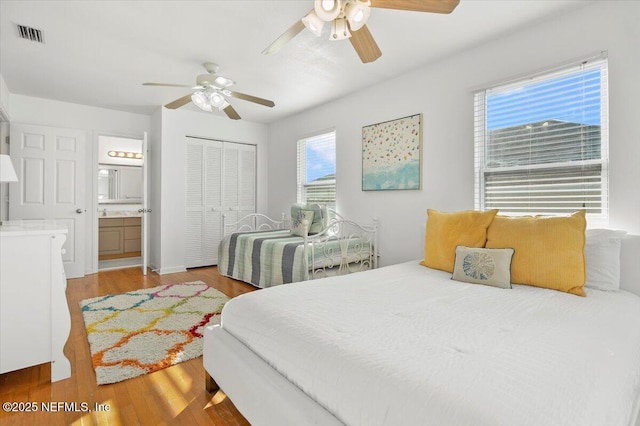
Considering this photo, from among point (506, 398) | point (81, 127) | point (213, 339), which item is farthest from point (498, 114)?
point (81, 127)

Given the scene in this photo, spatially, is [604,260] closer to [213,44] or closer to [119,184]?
[213,44]

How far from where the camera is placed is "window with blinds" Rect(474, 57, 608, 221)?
2229mm

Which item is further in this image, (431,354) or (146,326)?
(146,326)

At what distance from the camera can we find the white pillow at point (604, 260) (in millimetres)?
1900

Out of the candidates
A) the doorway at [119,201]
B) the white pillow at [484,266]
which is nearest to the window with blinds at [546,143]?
the white pillow at [484,266]

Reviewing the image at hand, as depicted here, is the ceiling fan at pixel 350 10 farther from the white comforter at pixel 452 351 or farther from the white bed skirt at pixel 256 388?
the white bed skirt at pixel 256 388

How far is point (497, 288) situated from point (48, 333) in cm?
273

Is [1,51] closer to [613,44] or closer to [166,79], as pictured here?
[166,79]

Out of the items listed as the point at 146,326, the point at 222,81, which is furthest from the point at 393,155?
the point at 146,326

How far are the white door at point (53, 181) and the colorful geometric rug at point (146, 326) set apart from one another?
1531mm

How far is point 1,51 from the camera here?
2.96m

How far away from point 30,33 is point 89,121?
7.39 feet

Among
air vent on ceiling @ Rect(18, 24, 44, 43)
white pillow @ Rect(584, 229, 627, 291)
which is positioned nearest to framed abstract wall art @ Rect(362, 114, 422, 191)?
white pillow @ Rect(584, 229, 627, 291)

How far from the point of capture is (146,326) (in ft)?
8.93
